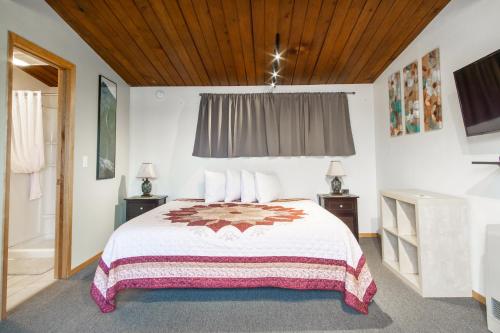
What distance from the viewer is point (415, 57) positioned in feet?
8.81

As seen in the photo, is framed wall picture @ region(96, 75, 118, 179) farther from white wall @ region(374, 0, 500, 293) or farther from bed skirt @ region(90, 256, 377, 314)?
white wall @ region(374, 0, 500, 293)

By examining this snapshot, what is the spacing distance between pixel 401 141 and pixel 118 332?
3.42 m

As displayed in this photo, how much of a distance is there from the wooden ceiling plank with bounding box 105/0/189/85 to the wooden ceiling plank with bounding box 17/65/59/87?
1.44 metres

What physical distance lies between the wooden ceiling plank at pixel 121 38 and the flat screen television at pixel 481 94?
3019mm

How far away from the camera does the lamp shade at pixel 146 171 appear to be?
3457 mm

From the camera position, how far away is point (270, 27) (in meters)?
2.41

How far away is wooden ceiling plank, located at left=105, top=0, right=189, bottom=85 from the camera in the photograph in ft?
7.04

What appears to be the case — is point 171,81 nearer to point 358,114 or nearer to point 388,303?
point 358,114

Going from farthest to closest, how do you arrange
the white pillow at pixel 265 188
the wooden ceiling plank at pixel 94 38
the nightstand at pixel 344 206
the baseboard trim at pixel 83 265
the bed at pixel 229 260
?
the nightstand at pixel 344 206
the white pillow at pixel 265 188
the baseboard trim at pixel 83 265
the wooden ceiling plank at pixel 94 38
the bed at pixel 229 260

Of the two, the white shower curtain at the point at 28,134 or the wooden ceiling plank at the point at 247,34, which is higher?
the wooden ceiling plank at the point at 247,34

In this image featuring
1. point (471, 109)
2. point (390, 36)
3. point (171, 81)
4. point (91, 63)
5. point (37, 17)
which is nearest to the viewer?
point (471, 109)

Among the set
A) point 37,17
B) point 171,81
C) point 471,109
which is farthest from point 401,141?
point 37,17

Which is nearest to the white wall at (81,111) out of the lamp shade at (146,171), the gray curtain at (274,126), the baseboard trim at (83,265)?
the baseboard trim at (83,265)

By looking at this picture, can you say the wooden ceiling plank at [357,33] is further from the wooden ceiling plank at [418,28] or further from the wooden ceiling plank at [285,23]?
the wooden ceiling plank at [285,23]
